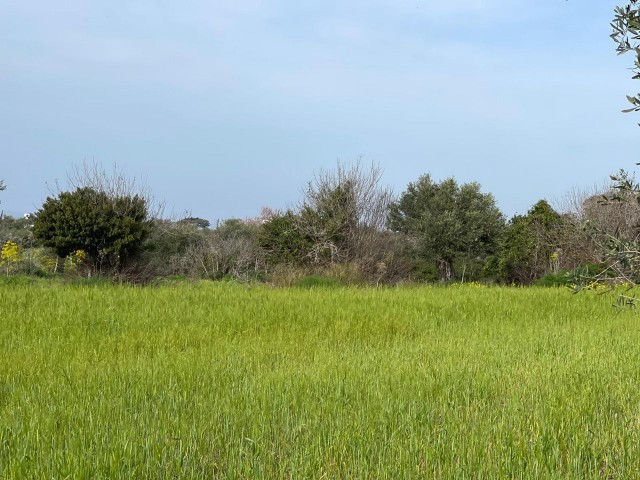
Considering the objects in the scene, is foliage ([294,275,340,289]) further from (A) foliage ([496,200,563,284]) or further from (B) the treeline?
(A) foliage ([496,200,563,284])

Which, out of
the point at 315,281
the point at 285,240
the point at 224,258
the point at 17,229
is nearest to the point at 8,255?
the point at 224,258

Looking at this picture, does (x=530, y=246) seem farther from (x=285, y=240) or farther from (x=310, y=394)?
(x=310, y=394)

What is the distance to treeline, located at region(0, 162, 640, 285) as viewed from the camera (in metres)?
17.7

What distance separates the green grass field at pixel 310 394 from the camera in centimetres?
284

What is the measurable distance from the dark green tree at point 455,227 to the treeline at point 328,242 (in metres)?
0.05

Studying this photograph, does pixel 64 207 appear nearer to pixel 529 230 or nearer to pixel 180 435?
pixel 180 435

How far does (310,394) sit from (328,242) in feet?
50.8

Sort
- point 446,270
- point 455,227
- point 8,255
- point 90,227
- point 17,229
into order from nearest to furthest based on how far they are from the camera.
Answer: point 8,255 < point 90,227 < point 455,227 < point 446,270 < point 17,229

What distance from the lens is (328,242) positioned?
1952 cm

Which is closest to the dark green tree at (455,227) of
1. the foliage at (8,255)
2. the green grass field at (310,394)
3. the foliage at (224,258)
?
the foliage at (224,258)

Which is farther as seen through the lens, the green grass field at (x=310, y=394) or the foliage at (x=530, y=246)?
the foliage at (x=530, y=246)

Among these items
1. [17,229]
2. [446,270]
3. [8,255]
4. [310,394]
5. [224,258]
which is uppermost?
[17,229]

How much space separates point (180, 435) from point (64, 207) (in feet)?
53.1

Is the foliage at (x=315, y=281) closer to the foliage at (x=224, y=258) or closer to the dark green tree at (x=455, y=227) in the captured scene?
the foliage at (x=224, y=258)
